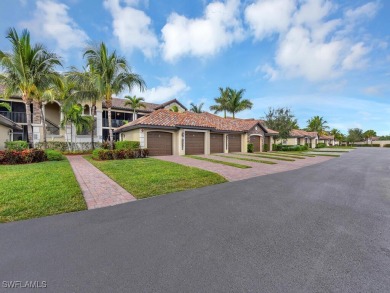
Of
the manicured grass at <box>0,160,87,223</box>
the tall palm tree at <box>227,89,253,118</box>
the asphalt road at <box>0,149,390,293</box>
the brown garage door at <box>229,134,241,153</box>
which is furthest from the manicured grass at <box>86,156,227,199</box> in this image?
the tall palm tree at <box>227,89,253,118</box>

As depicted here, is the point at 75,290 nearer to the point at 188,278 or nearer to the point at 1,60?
the point at 188,278

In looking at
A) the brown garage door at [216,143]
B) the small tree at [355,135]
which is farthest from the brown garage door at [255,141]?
the small tree at [355,135]

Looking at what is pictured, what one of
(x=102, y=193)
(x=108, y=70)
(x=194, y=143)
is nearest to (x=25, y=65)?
(x=108, y=70)

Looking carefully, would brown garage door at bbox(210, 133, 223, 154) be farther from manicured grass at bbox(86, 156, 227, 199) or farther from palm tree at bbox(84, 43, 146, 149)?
manicured grass at bbox(86, 156, 227, 199)

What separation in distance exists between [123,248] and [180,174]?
6.17 m

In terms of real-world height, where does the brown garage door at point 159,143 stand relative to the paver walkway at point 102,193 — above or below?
above

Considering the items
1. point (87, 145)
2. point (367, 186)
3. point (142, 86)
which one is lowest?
point (367, 186)

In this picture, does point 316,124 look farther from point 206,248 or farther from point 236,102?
point 206,248

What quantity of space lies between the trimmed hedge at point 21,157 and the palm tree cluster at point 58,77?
2.30 meters

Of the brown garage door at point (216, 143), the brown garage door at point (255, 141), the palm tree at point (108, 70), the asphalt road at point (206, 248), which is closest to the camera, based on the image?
the asphalt road at point (206, 248)

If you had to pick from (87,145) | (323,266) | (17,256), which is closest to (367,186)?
(323,266)

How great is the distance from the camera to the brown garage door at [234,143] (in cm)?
2498

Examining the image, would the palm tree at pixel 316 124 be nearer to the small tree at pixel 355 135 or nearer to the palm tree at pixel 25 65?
the small tree at pixel 355 135

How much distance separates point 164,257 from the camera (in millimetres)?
2955
